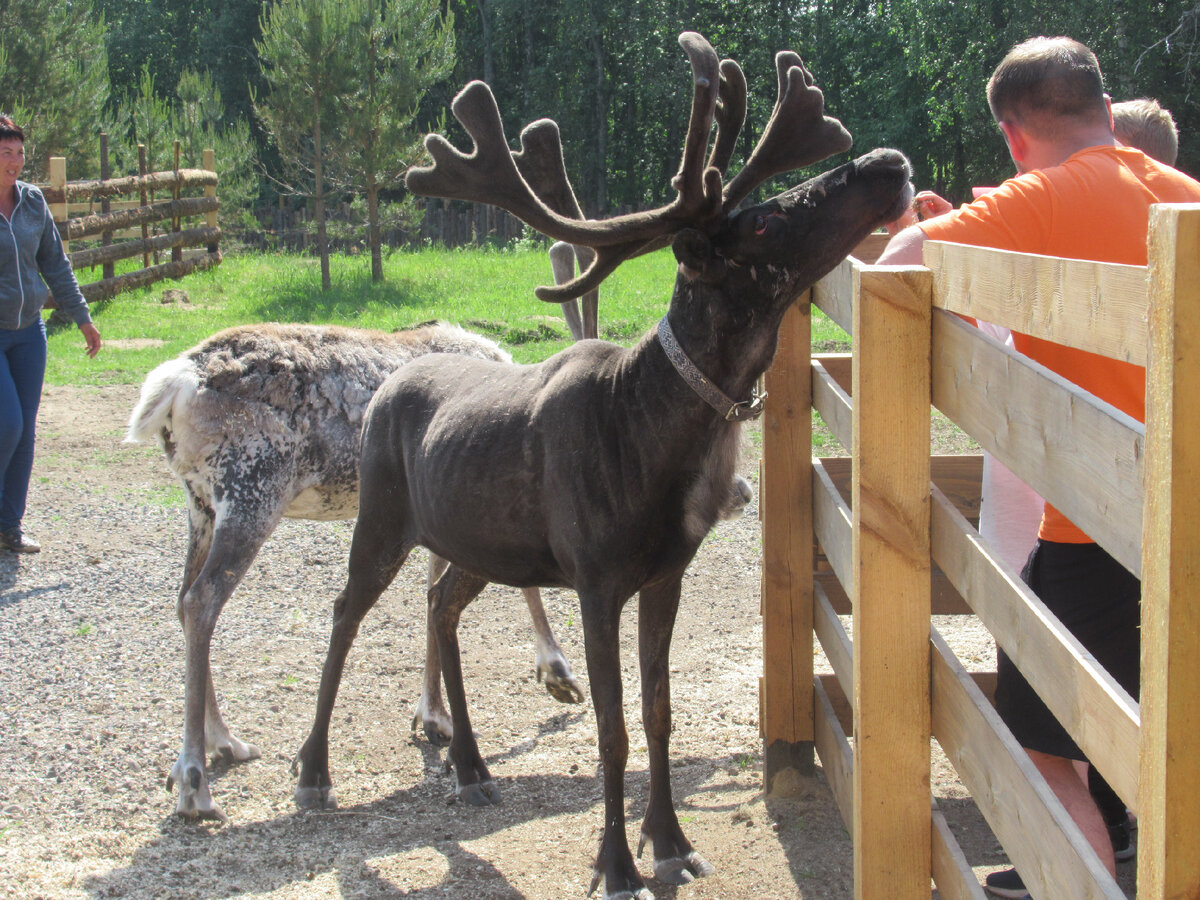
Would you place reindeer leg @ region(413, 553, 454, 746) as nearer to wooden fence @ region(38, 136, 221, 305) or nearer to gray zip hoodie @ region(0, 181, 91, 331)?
gray zip hoodie @ region(0, 181, 91, 331)

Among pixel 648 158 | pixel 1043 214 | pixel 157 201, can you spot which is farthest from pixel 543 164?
pixel 648 158

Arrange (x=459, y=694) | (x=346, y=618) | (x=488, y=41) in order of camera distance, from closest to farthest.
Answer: (x=459, y=694)
(x=346, y=618)
(x=488, y=41)

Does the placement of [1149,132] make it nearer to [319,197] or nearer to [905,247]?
[905,247]

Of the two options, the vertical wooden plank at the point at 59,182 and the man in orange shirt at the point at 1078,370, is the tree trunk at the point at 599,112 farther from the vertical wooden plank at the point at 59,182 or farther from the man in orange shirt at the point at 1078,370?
the man in orange shirt at the point at 1078,370

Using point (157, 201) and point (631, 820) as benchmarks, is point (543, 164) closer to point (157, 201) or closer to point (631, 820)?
point (631, 820)

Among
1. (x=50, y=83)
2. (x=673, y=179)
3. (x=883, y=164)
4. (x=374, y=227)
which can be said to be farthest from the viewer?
(x=50, y=83)

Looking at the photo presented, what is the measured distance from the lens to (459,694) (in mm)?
4664

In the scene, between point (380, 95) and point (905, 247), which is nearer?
point (905, 247)

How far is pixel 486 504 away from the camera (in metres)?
4.06

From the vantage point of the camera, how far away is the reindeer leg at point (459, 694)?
460 centimetres

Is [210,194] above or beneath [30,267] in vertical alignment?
above

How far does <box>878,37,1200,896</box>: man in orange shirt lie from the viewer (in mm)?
2775

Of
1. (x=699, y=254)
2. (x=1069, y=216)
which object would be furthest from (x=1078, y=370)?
(x=699, y=254)

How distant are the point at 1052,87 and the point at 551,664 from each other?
3.57 metres
